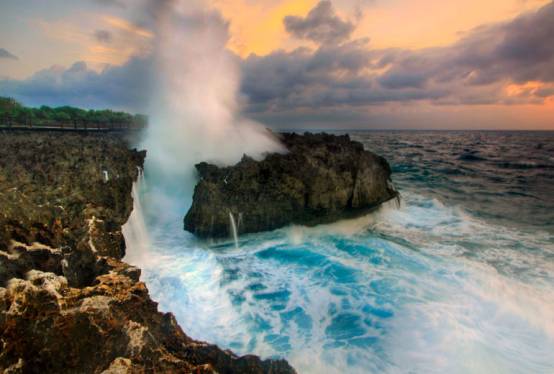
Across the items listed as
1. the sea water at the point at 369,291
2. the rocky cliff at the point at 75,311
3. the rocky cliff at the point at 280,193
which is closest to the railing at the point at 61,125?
the sea water at the point at 369,291

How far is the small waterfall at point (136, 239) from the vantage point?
9.38 metres

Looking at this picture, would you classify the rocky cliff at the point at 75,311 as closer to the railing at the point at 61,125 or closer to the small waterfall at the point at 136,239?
the small waterfall at the point at 136,239

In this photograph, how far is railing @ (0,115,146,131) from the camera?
25156 mm

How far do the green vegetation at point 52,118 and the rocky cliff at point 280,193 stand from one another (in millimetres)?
24926

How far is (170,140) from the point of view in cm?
1925

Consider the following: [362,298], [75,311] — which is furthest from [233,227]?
[75,311]

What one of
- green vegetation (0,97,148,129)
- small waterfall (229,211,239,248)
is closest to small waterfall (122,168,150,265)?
Answer: small waterfall (229,211,239,248)

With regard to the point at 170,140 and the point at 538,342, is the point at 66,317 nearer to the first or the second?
the point at 538,342

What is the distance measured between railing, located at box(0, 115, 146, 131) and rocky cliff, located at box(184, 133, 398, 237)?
77.2 ft

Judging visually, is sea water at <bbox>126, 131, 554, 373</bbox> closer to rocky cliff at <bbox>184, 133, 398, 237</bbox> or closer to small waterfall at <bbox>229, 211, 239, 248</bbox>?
small waterfall at <bbox>229, 211, 239, 248</bbox>

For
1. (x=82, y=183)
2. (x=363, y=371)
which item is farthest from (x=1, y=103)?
(x=363, y=371)

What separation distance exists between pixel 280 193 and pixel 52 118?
41220 mm

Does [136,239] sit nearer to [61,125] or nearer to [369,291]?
[369,291]

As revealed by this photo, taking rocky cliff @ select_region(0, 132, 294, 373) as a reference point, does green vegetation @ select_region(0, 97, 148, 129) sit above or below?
above
